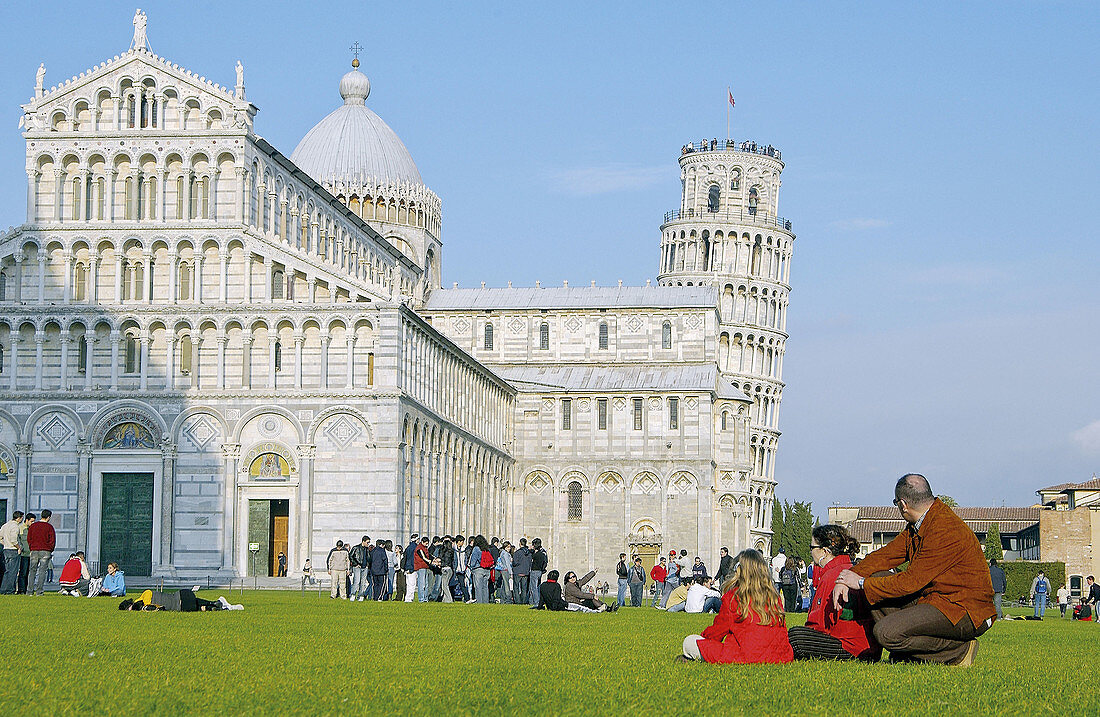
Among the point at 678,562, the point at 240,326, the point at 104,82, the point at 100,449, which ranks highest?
the point at 104,82

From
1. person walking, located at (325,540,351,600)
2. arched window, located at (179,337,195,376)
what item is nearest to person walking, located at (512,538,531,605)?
person walking, located at (325,540,351,600)

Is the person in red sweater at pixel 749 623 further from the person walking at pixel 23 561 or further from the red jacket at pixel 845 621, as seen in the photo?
the person walking at pixel 23 561

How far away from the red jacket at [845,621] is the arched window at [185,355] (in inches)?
1656

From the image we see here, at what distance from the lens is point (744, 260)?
99.4 m

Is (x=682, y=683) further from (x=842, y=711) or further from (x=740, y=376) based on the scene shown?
(x=740, y=376)

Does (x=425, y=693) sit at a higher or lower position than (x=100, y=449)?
lower

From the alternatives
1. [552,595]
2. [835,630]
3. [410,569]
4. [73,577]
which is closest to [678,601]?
[552,595]

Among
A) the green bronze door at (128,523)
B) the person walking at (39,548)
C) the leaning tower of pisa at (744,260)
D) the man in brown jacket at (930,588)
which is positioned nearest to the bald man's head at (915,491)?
the man in brown jacket at (930,588)

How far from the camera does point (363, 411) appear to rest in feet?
173

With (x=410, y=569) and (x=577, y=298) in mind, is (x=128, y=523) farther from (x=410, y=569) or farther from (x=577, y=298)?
(x=577, y=298)

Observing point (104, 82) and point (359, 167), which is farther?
point (359, 167)

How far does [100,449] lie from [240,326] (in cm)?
665

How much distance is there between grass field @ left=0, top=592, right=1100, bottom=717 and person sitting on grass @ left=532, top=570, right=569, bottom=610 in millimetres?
12553

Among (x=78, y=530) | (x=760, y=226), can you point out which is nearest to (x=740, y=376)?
(x=760, y=226)
